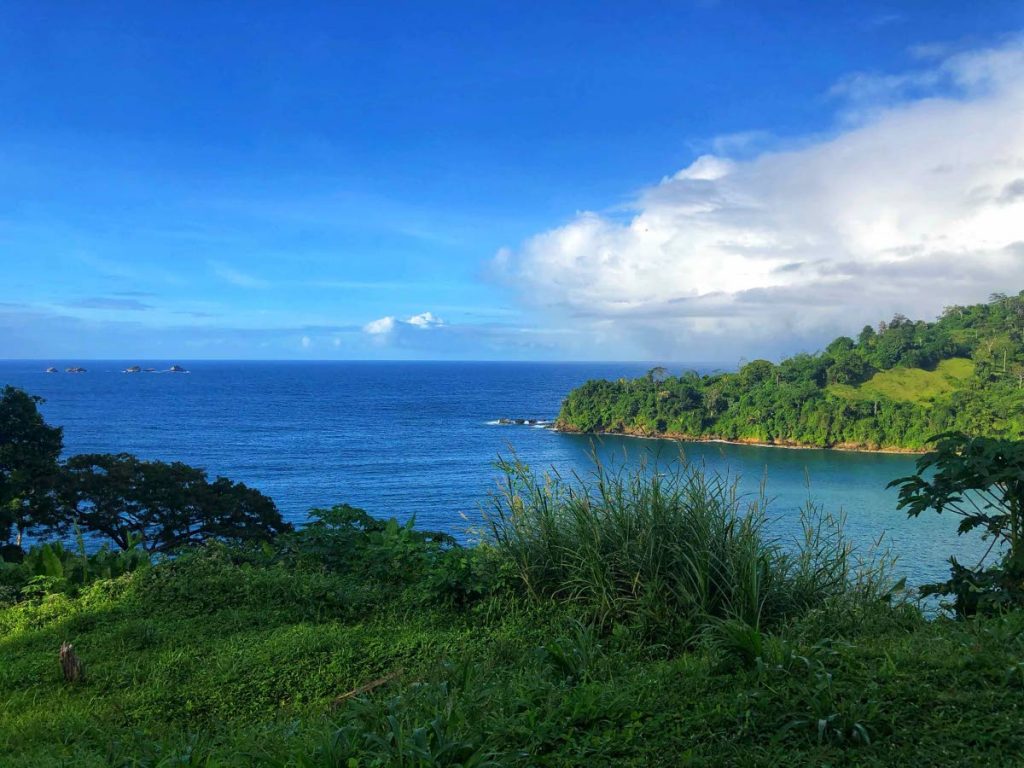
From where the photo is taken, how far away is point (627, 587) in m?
3.93

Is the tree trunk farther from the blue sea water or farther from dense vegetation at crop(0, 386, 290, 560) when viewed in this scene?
dense vegetation at crop(0, 386, 290, 560)

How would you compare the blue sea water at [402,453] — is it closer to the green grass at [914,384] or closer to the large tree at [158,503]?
the large tree at [158,503]

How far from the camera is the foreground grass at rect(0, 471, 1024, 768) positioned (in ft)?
7.36

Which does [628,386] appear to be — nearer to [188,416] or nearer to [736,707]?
[188,416]

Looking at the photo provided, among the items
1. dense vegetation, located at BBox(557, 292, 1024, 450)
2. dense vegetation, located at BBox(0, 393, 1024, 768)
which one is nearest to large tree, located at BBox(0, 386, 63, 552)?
dense vegetation, located at BBox(0, 393, 1024, 768)

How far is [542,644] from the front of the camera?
3551mm

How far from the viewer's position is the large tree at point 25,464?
15.8 metres

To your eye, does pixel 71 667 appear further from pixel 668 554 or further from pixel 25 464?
pixel 25 464

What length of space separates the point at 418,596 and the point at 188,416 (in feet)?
264

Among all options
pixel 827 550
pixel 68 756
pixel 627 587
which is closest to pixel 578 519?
pixel 627 587

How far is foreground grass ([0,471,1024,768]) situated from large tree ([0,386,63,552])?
12.8m

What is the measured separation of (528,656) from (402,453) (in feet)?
174

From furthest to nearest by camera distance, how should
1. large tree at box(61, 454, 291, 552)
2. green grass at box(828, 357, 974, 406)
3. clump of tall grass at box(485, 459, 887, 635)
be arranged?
green grass at box(828, 357, 974, 406) → large tree at box(61, 454, 291, 552) → clump of tall grass at box(485, 459, 887, 635)

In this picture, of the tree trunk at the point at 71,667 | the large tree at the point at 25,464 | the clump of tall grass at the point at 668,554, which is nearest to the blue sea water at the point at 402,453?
the clump of tall grass at the point at 668,554
